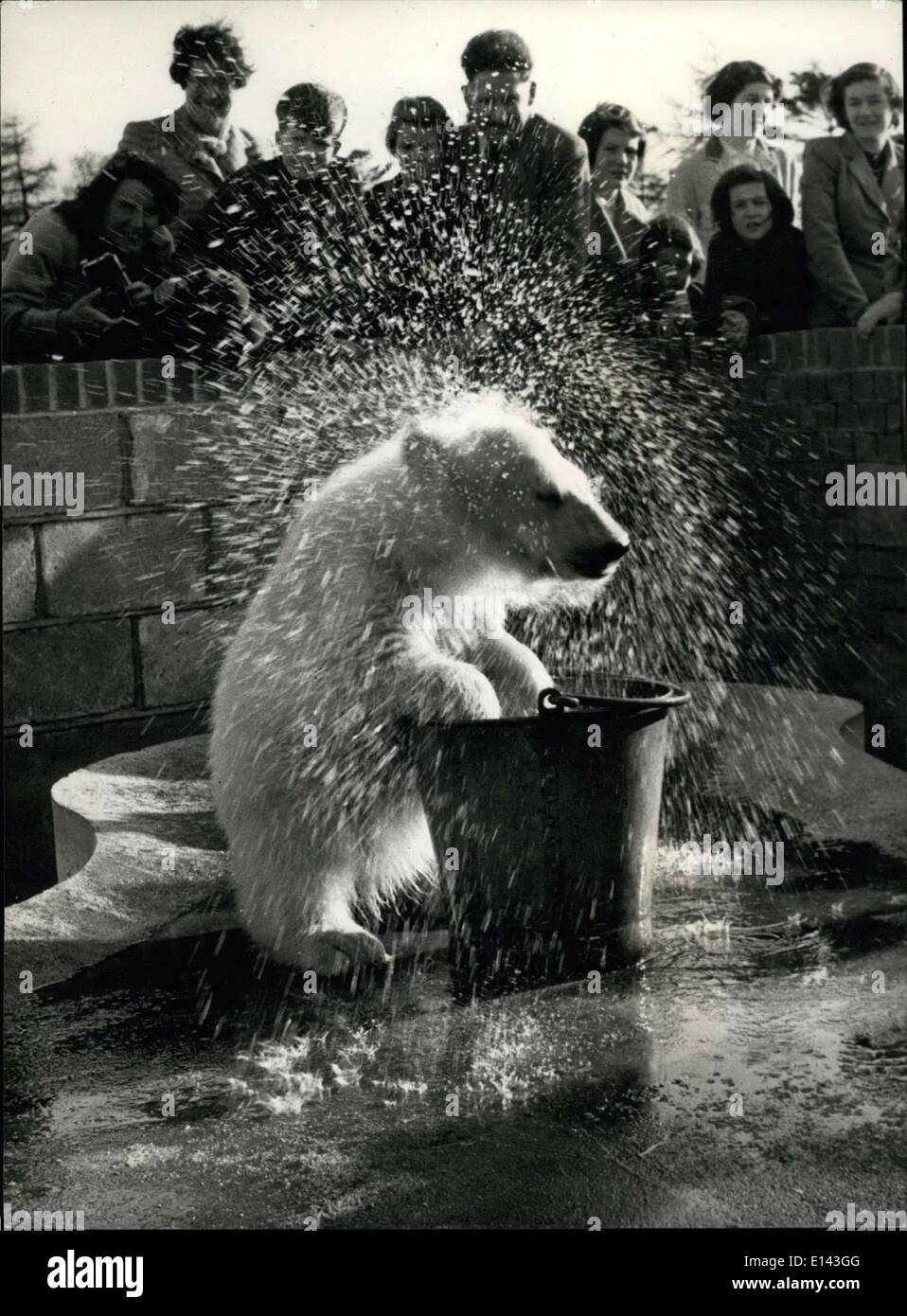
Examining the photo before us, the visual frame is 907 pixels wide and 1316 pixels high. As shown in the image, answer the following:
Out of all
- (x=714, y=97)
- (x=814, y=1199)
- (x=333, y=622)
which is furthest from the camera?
(x=714, y=97)

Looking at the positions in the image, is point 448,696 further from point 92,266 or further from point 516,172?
point 92,266

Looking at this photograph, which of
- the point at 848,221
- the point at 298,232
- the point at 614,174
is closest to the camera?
the point at 614,174

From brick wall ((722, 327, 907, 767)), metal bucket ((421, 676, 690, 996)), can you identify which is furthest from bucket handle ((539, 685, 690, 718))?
brick wall ((722, 327, 907, 767))

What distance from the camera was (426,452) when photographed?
347 cm

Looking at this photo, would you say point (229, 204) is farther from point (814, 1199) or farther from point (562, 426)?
point (814, 1199)

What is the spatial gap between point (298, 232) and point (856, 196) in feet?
7.37

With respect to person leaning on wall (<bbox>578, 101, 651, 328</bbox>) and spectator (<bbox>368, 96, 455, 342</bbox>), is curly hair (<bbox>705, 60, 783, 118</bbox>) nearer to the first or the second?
person leaning on wall (<bbox>578, 101, 651, 328</bbox>)

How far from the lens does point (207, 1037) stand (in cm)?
295

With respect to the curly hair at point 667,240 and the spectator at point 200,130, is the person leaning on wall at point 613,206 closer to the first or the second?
the curly hair at point 667,240

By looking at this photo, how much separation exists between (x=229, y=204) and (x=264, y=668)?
2277 millimetres

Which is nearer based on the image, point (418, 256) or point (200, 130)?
point (200, 130)

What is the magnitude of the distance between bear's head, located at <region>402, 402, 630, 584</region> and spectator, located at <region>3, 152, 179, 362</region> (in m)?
1.96

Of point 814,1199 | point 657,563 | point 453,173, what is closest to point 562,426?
point 657,563

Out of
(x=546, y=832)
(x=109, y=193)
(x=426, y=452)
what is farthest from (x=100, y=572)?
(x=546, y=832)
